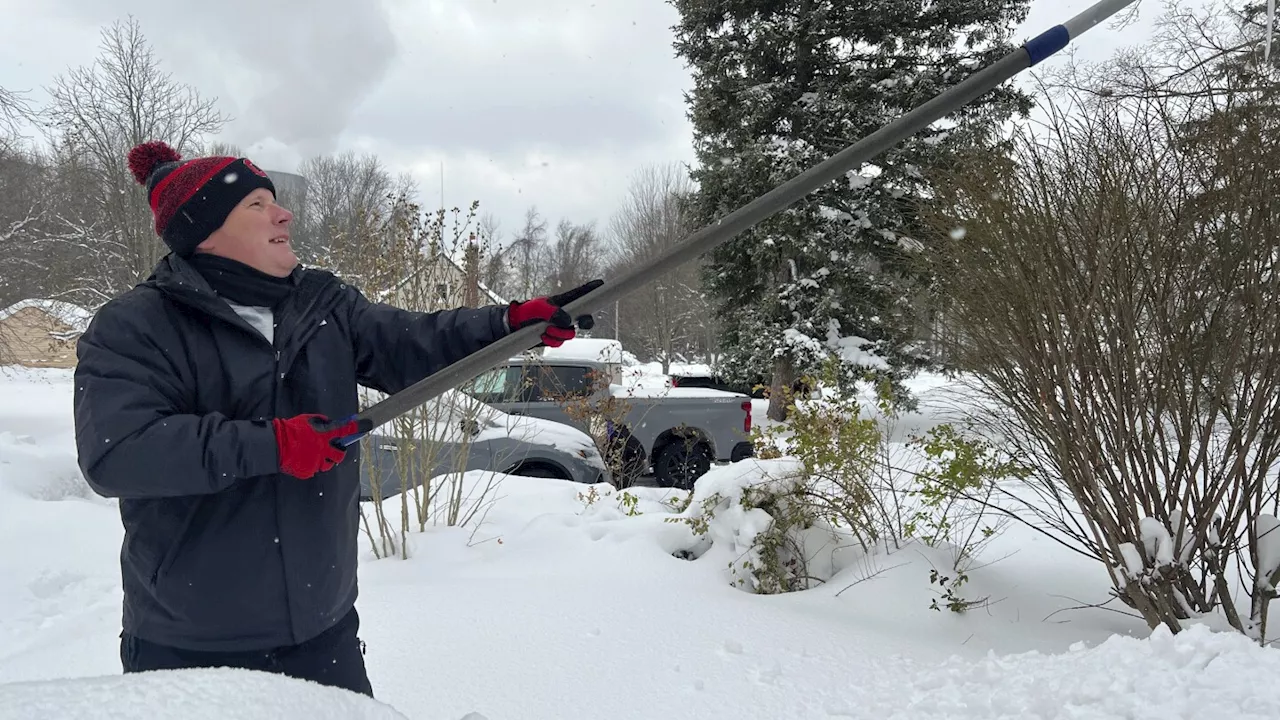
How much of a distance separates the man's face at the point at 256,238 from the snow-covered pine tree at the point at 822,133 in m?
10.5

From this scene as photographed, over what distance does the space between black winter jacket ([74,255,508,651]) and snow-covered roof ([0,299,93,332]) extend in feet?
35.6

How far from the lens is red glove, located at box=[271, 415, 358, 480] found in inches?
52.9

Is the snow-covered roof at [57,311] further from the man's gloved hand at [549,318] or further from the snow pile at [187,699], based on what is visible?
the snow pile at [187,699]

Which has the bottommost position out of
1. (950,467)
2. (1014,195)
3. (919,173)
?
(950,467)

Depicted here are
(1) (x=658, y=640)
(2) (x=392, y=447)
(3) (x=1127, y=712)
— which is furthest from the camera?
(2) (x=392, y=447)

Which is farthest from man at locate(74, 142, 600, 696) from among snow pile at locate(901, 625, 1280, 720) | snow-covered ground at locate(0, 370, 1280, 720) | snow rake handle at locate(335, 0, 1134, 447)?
snow pile at locate(901, 625, 1280, 720)

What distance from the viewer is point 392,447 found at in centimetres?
525

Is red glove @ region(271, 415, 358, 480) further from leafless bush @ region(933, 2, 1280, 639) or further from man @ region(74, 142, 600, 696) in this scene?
leafless bush @ region(933, 2, 1280, 639)

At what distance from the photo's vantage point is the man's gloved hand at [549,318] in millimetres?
1775

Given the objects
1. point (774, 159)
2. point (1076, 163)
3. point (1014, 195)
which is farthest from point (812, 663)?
point (774, 159)

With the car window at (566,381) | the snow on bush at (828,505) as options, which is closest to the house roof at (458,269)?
the car window at (566,381)

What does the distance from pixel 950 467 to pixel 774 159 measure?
8.99m

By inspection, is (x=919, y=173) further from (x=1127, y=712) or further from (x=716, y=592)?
(x=1127, y=712)

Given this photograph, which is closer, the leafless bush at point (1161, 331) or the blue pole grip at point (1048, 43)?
the blue pole grip at point (1048, 43)
